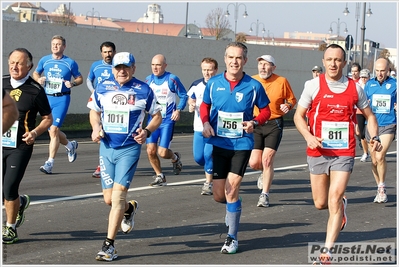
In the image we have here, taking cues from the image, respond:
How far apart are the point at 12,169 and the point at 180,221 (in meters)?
2.47

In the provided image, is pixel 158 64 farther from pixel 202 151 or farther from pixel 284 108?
pixel 284 108

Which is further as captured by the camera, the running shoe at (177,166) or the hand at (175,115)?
the running shoe at (177,166)

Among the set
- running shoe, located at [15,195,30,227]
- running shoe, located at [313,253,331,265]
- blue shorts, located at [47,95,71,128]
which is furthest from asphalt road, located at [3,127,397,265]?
blue shorts, located at [47,95,71,128]

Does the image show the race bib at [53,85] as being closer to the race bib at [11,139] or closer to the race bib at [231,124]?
the race bib at [11,139]

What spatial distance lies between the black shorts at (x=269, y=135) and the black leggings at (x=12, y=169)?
4.18m

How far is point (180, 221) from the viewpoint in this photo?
9.95 metres

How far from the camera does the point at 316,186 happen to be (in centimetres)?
812

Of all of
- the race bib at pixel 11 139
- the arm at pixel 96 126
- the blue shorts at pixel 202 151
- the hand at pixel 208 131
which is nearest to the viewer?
the arm at pixel 96 126

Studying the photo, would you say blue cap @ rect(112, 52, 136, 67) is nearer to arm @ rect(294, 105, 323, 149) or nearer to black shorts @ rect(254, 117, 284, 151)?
arm @ rect(294, 105, 323, 149)

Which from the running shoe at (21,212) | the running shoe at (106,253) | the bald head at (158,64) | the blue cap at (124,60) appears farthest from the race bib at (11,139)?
the bald head at (158,64)

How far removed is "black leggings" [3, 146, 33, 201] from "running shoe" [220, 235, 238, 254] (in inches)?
90.0

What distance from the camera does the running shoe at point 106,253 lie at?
7.68 meters

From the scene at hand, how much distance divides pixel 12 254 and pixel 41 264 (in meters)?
0.53

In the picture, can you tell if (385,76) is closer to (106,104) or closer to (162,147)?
(162,147)
